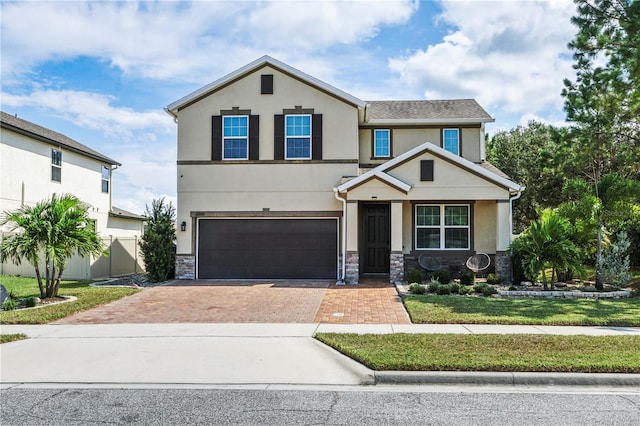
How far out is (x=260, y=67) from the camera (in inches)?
722

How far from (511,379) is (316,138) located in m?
13.1

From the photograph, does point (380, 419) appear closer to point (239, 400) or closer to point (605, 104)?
point (239, 400)

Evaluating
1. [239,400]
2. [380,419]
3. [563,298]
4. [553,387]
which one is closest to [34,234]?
[239,400]

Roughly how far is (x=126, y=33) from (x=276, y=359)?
9453 millimetres

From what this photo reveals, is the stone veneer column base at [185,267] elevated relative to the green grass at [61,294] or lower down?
elevated

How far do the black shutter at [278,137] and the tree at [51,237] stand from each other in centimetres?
700

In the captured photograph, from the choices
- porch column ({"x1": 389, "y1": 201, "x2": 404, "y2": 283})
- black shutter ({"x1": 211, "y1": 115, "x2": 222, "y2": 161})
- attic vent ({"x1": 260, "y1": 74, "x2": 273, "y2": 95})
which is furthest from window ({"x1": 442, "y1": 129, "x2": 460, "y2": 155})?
black shutter ({"x1": 211, "y1": 115, "x2": 222, "y2": 161})

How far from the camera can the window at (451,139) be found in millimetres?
19578

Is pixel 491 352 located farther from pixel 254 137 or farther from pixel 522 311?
A: pixel 254 137

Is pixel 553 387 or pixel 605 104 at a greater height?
pixel 605 104

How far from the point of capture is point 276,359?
7.38 m

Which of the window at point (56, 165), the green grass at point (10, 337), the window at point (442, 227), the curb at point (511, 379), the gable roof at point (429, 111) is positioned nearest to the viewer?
the curb at point (511, 379)

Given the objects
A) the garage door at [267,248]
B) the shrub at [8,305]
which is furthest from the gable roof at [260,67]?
the shrub at [8,305]

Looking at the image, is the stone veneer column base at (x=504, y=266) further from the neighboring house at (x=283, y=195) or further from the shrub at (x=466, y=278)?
the shrub at (x=466, y=278)
